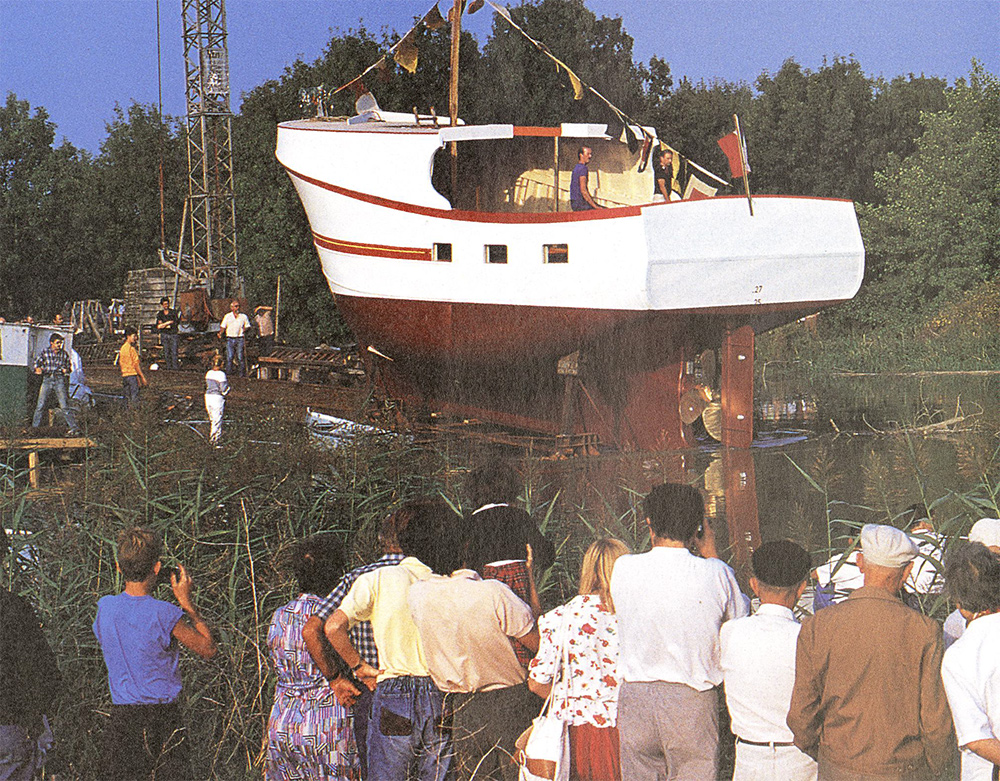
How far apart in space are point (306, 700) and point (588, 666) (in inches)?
32.9

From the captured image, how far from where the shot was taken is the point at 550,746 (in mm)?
2816

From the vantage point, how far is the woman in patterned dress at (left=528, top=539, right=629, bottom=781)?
283 centimetres

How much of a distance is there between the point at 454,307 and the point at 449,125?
5.14 feet

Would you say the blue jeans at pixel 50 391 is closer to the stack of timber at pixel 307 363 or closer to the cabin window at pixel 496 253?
the stack of timber at pixel 307 363

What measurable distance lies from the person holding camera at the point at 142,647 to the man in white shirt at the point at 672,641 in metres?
1.21

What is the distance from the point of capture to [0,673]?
3.04 metres

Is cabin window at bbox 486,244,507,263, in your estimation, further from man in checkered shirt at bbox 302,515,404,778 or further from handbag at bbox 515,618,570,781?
handbag at bbox 515,618,570,781

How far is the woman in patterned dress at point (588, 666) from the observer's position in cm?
283

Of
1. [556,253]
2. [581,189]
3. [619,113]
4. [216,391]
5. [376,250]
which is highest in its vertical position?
[619,113]

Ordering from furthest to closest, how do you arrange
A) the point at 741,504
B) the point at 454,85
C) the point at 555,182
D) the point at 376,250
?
the point at 555,182 → the point at 376,250 → the point at 454,85 → the point at 741,504

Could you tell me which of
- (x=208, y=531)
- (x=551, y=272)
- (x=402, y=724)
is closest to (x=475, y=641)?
(x=402, y=724)

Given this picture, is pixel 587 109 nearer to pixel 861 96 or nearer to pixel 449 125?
pixel 449 125

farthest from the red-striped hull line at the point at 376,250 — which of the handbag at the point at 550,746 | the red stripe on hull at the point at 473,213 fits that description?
the handbag at the point at 550,746

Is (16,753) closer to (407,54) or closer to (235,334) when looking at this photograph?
(235,334)
